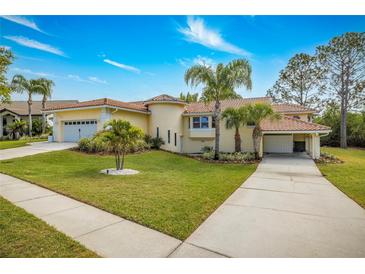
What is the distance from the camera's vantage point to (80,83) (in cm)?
632

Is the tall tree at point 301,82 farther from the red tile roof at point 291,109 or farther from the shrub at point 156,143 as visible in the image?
the shrub at point 156,143

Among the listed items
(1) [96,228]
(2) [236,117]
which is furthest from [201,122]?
(1) [96,228]

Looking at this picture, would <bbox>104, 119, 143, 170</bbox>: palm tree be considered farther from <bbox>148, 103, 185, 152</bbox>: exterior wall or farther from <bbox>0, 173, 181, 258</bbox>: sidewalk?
<bbox>148, 103, 185, 152</bbox>: exterior wall

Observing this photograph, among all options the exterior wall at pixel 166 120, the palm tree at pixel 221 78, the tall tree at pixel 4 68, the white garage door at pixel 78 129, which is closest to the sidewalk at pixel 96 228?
the tall tree at pixel 4 68

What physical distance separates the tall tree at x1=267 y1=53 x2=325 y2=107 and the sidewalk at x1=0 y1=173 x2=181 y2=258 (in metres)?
29.2

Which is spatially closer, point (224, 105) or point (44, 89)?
point (224, 105)

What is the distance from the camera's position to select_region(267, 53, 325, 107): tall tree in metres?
27.3

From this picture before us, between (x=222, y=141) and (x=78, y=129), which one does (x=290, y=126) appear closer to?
(x=222, y=141)

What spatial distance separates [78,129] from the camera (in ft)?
56.0

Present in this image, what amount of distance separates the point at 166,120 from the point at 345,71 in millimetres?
17437

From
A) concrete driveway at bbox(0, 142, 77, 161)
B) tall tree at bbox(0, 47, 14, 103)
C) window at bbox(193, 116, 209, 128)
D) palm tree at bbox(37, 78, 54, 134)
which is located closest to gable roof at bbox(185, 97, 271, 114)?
window at bbox(193, 116, 209, 128)
